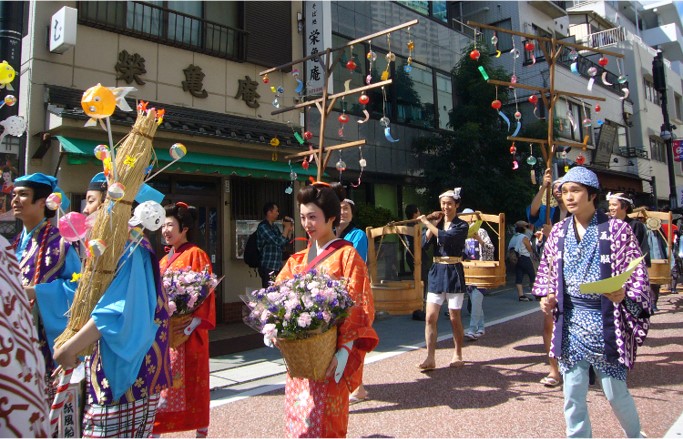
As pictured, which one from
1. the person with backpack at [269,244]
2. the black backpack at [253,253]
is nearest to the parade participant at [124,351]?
the person with backpack at [269,244]

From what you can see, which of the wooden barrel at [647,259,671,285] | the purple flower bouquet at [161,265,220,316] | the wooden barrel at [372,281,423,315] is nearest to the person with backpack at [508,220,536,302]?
the wooden barrel at [647,259,671,285]

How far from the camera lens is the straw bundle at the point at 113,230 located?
2334 millimetres

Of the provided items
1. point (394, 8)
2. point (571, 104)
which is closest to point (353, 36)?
point (394, 8)

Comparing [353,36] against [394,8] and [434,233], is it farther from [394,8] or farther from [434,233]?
[434,233]

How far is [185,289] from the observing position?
3.38 meters

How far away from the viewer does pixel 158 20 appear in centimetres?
888

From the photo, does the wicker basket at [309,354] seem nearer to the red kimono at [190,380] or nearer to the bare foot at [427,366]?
the red kimono at [190,380]

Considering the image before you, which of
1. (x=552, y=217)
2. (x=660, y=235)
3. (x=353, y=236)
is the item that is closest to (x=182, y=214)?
(x=353, y=236)

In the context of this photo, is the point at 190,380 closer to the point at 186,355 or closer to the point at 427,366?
the point at 186,355

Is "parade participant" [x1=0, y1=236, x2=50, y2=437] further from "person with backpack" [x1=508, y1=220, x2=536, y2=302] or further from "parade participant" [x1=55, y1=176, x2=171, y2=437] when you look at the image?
"person with backpack" [x1=508, y1=220, x2=536, y2=302]

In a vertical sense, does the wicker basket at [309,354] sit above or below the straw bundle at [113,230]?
below

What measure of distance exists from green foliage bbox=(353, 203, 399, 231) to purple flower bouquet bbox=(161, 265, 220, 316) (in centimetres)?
785

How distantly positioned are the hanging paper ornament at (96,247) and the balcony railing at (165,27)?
6977mm

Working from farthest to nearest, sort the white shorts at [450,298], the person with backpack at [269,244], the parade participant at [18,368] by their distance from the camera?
1. the person with backpack at [269,244]
2. the white shorts at [450,298]
3. the parade participant at [18,368]
